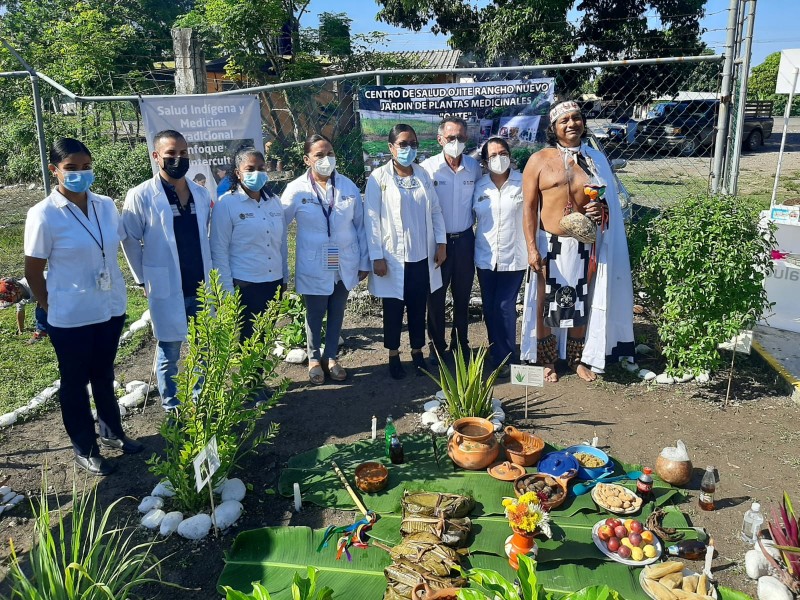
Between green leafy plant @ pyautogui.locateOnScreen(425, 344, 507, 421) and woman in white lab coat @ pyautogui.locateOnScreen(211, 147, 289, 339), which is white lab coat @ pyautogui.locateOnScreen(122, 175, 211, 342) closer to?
woman in white lab coat @ pyautogui.locateOnScreen(211, 147, 289, 339)

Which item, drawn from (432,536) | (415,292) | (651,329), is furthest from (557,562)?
(651,329)

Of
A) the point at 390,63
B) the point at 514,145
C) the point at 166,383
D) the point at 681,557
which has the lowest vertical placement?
the point at 681,557

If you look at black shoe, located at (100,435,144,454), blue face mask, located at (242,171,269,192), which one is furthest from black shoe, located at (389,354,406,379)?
black shoe, located at (100,435,144,454)

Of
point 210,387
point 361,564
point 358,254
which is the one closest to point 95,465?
point 210,387

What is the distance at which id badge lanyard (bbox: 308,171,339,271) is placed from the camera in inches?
194

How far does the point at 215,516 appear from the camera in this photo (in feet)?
11.4

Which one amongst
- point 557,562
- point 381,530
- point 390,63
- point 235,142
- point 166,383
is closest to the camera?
point 557,562

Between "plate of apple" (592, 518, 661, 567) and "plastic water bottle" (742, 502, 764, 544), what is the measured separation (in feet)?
1.71

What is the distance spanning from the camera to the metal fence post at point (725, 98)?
535 cm

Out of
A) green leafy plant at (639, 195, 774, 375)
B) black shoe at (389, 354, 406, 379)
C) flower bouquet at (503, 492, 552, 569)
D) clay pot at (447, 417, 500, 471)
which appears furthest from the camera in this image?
black shoe at (389, 354, 406, 379)

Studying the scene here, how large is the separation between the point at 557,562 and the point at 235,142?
172 inches

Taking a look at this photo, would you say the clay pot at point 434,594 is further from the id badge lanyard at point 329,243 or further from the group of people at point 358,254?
the id badge lanyard at point 329,243

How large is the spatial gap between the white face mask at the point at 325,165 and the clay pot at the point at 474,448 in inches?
87.0

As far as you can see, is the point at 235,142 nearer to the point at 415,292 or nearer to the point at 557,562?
the point at 415,292
